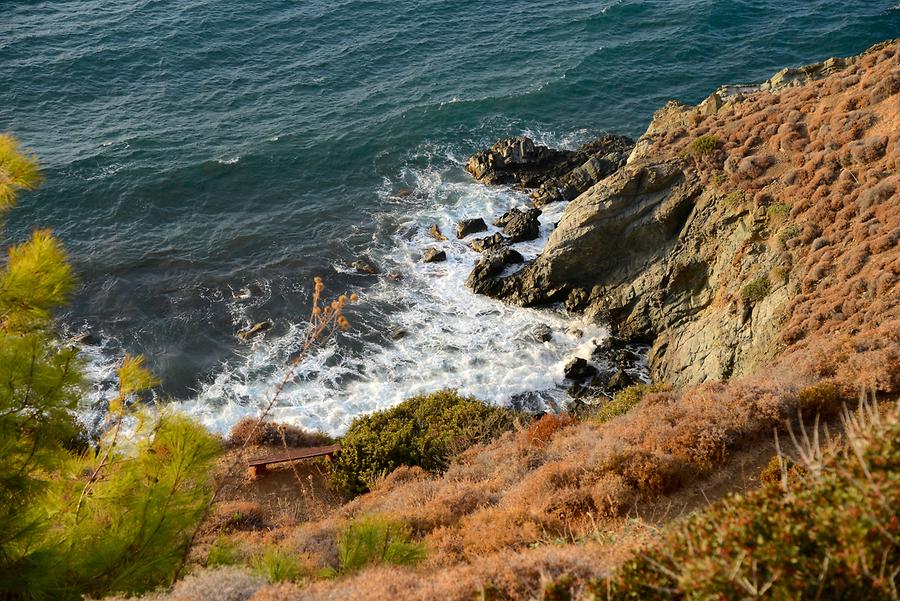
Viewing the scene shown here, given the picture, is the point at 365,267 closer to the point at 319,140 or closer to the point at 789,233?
the point at 319,140

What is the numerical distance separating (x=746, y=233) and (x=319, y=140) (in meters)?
25.4

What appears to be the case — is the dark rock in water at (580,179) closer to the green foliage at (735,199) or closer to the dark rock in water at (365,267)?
the dark rock in water at (365,267)

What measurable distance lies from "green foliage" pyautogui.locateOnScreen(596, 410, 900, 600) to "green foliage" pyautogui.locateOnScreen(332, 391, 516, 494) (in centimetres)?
1104

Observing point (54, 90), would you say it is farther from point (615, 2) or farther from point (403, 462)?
point (615, 2)

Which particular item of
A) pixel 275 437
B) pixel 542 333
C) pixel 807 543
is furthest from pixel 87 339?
pixel 807 543

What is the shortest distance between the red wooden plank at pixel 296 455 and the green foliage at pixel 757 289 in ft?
42.9

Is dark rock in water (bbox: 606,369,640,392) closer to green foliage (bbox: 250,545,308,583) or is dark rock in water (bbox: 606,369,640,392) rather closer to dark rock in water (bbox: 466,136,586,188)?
green foliage (bbox: 250,545,308,583)

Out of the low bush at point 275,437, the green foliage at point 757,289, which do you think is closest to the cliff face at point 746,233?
the green foliage at point 757,289

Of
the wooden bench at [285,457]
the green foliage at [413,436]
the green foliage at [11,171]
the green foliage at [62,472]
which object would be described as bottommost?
the wooden bench at [285,457]

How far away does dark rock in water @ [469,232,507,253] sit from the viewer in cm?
2984

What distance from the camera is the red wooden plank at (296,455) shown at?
18.1 m

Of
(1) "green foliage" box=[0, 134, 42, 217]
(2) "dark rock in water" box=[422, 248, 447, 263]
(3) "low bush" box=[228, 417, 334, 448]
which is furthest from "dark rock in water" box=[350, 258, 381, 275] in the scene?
(1) "green foliage" box=[0, 134, 42, 217]

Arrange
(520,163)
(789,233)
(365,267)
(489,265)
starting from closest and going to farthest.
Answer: (789,233)
(489,265)
(365,267)
(520,163)

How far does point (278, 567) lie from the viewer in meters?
9.10
